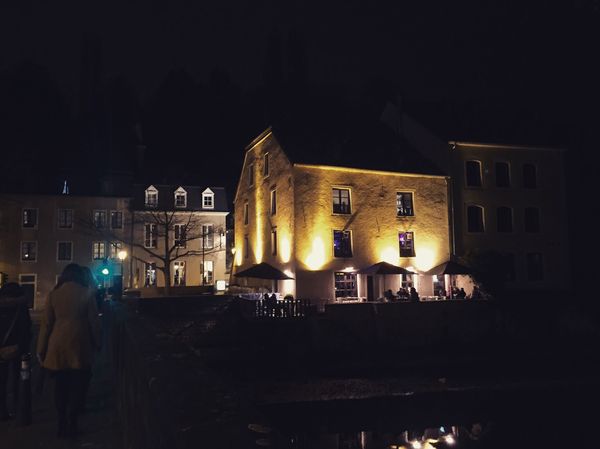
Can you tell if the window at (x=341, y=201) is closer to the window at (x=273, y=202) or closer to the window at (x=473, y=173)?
the window at (x=273, y=202)

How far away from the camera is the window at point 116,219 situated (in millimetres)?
38844

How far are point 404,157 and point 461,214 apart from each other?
16.0ft

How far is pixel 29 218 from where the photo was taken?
122ft

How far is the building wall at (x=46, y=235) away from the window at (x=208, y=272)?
22.3 feet

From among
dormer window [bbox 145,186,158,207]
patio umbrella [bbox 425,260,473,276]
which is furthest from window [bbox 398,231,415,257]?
dormer window [bbox 145,186,158,207]

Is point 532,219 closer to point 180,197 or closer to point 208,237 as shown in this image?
point 208,237

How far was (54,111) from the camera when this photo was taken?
50.4 m

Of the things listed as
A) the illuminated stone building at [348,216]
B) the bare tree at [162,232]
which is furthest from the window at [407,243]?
the bare tree at [162,232]

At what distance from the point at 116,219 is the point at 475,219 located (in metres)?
27.6

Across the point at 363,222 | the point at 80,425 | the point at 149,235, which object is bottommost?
the point at 80,425

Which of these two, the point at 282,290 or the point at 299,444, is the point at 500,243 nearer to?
the point at 282,290

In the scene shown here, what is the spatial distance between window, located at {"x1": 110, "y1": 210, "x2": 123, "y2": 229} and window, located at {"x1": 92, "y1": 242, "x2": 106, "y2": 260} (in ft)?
5.86

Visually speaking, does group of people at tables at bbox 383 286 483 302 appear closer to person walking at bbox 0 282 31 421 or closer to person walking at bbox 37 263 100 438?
person walking at bbox 0 282 31 421

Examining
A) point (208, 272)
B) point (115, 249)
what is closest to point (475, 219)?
point (208, 272)
